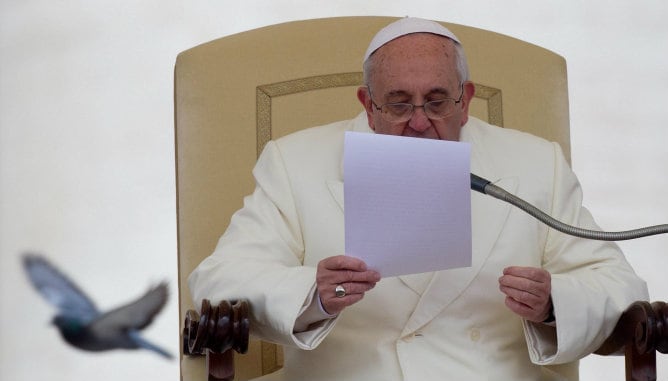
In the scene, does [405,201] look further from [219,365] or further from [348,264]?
[219,365]

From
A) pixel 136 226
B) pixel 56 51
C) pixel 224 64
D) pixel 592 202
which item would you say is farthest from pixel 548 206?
pixel 56 51

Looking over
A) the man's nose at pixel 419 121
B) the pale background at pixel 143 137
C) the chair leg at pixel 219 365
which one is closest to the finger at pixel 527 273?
the man's nose at pixel 419 121

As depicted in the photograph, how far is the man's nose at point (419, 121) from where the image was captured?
10.2 ft

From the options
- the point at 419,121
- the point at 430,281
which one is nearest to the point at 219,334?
the point at 430,281

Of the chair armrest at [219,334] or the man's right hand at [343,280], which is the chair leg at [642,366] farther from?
the chair armrest at [219,334]

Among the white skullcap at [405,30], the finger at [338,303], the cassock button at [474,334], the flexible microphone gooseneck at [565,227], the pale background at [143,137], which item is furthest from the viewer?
the pale background at [143,137]

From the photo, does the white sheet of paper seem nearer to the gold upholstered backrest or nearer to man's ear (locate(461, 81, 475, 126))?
man's ear (locate(461, 81, 475, 126))

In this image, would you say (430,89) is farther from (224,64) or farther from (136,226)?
(136,226)

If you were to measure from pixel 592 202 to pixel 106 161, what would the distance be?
2.04 m

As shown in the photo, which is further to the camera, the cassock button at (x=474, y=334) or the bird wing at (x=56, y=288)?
the bird wing at (x=56, y=288)

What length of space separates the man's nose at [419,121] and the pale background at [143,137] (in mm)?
2184

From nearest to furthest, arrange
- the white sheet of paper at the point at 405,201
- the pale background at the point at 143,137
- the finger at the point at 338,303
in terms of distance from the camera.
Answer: the white sheet of paper at the point at 405,201, the finger at the point at 338,303, the pale background at the point at 143,137

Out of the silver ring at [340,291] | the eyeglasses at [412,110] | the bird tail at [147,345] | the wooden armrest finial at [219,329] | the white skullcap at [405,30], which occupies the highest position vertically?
the white skullcap at [405,30]

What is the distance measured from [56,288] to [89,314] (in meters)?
0.24
